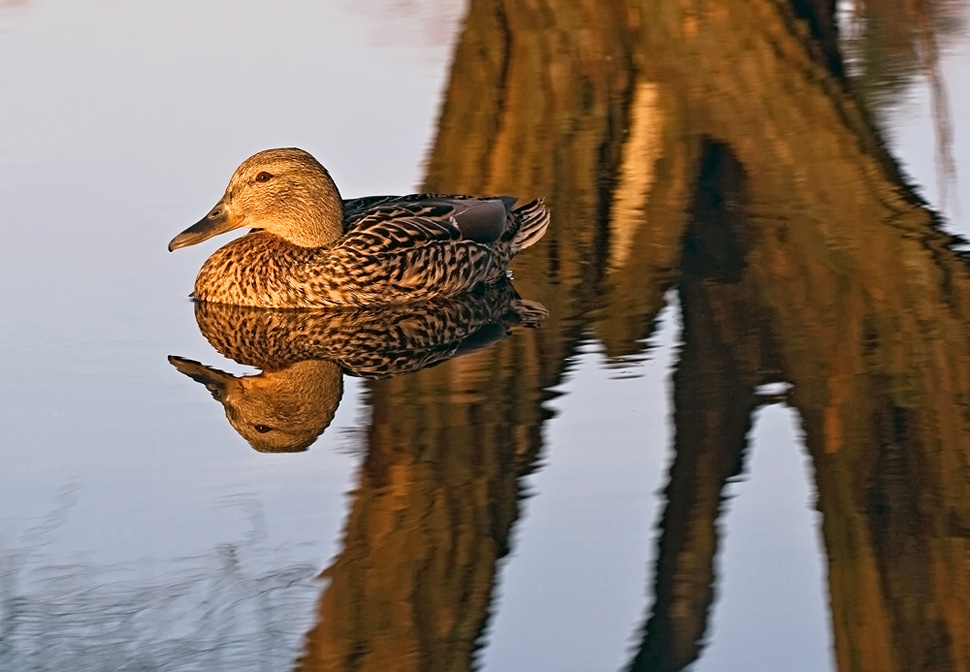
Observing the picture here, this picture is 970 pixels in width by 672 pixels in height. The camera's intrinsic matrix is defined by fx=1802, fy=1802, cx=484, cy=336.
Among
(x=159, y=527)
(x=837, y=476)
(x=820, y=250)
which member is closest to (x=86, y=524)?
(x=159, y=527)

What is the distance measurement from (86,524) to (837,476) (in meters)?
2.39

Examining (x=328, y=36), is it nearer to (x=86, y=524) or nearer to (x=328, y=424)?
(x=328, y=424)

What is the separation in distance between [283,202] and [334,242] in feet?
1.02

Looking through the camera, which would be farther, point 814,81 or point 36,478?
point 814,81

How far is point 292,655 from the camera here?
469cm

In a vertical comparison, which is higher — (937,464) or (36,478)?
(36,478)

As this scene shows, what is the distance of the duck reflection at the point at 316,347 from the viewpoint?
6742 millimetres

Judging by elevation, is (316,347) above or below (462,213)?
below

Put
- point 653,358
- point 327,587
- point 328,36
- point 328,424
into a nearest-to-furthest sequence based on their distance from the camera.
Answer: point 327,587, point 328,424, point 653,358, point 328,36

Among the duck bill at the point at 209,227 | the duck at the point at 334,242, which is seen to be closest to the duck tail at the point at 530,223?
the duck at the point at 334,242

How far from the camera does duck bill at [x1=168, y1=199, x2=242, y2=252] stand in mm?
8492

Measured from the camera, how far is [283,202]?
8.62m

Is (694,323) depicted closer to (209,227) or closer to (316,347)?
(316,347)

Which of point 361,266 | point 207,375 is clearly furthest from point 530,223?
point 207,375
